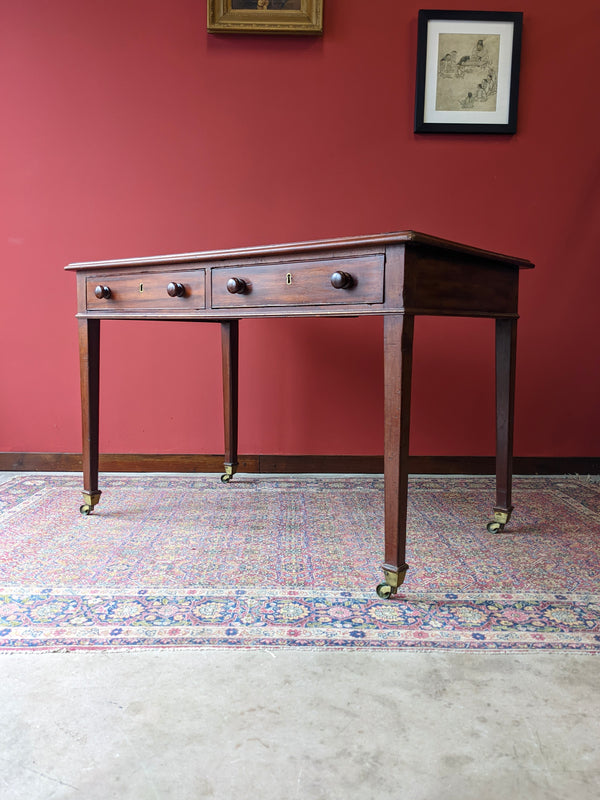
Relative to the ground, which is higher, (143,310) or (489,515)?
(143,310)

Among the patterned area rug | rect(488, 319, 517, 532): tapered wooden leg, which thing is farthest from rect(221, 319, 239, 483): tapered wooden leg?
rect(488, 319, 517, 532): tapered wooden leg

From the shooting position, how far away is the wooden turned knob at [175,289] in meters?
2.00

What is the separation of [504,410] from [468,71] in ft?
5.29

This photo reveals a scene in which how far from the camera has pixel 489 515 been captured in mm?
2326

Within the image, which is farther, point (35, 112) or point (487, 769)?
point (35, 112)

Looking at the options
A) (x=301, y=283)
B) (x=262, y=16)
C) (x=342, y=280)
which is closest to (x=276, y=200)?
(x=262, y=16)

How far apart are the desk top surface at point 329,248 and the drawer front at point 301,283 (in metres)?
0.04

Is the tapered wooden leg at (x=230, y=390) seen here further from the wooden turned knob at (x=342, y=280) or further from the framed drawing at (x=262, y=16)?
the framed drawing at (x=262, y=16)

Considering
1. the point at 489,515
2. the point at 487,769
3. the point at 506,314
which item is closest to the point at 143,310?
the point at 506,314

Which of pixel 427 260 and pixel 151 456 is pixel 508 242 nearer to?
pixel 427 260

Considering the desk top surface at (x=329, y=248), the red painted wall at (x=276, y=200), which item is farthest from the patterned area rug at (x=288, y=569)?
the desk top surface at (x=329, y=248)

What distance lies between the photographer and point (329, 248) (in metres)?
1.63

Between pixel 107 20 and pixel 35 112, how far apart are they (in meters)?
0.51

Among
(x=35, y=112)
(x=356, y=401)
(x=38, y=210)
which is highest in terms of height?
(x=35, y=112)
